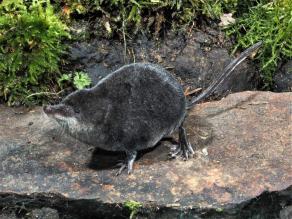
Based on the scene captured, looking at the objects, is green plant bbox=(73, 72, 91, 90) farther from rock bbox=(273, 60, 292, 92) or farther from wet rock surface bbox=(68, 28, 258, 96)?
rock bbox=(273, 60, 292, 92)

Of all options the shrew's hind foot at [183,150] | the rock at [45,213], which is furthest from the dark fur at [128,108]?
the rock at [45,213]

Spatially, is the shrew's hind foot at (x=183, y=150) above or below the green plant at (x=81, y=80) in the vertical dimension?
below

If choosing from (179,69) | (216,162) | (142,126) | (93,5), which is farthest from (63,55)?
(216,162)

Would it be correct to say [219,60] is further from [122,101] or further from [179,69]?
[122,101]

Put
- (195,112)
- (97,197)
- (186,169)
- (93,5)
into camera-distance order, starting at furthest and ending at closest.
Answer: (93,5) < (195,112) < (186,169) < (97,197)

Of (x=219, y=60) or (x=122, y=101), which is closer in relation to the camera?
(x=122, y=101)

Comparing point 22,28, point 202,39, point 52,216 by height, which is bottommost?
point 52,216

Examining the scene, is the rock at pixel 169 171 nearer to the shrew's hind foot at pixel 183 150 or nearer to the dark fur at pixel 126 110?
the shrew's hind foot at pixel 183 150

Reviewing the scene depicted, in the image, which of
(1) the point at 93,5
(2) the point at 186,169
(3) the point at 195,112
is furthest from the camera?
(1) the point at 93,5
